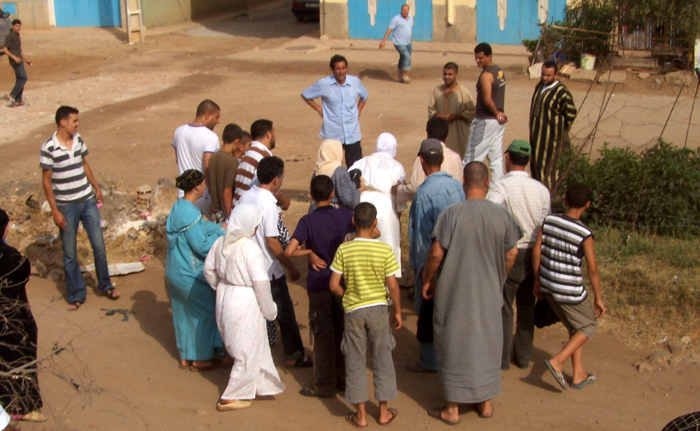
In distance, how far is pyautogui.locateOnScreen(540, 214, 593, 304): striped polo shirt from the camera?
14.8 feet

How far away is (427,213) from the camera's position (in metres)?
4.91

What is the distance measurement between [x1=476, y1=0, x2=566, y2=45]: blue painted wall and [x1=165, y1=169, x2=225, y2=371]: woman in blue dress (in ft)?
54.5

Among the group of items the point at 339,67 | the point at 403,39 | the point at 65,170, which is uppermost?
the point at 403,39

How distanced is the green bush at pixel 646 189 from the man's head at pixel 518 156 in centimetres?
230

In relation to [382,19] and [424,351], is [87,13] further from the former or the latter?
[424,351]

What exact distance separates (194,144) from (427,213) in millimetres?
2619

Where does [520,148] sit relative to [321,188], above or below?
above

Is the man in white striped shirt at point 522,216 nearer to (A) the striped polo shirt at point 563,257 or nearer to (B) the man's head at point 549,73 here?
(A) the striped polo shirt at point 563,257

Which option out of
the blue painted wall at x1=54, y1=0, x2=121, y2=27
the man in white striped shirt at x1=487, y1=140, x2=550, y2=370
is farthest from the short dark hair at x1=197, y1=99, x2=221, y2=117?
the blue painted wall at x1=54, y1=0, x2=121, y2=27

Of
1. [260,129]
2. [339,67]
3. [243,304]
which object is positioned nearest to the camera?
[243,304]

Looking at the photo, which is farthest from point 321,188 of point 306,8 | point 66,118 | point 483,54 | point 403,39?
point 306,8

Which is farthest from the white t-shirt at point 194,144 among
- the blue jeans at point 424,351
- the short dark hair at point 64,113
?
the blue jeans at point 424,351

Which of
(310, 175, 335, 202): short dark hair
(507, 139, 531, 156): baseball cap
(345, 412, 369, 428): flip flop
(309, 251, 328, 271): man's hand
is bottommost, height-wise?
(345, 412, 369, 428): flip flop

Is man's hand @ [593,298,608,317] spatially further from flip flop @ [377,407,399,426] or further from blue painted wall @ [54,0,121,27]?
blue painted wall @ [54,0,121,27]
